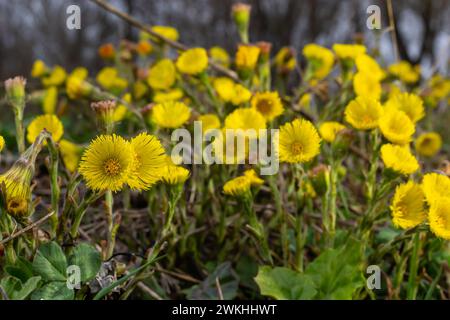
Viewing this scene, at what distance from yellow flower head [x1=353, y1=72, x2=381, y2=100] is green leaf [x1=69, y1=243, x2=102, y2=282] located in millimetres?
926

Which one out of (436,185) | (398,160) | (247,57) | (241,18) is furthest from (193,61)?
(436,185)

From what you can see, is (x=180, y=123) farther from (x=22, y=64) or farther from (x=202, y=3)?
(x=22, y=64)

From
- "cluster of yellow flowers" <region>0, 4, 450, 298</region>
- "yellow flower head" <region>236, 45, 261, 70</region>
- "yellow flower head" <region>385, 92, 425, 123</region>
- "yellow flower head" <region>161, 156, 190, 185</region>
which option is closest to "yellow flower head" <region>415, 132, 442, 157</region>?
"cluster of yellow flowers" <region>0, 4, 450, 298</region>

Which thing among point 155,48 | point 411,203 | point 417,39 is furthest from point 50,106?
point 417,39

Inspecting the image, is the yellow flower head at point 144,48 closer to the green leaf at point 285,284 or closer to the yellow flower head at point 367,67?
the yellow flower head at point 367,67

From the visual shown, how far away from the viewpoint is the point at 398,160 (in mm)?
1259

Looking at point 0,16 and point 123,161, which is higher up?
point 0,16

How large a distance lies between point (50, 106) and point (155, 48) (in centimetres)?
59

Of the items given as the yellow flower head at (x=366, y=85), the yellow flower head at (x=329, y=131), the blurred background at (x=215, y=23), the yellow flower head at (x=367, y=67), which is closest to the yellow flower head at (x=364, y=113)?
the yellow flower head at (x=329, y=131)

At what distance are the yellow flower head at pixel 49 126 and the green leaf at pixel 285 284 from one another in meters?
0.58

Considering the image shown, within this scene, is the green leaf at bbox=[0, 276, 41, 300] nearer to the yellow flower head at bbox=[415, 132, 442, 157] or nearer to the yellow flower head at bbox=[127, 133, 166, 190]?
the yellow flower head at bbox=[127, 133, 166, 190]

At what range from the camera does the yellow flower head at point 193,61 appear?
175 cm

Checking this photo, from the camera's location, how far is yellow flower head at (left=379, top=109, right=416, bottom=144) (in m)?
1.30

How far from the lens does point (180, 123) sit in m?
1.41
